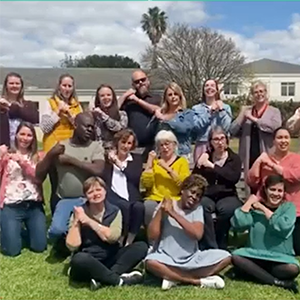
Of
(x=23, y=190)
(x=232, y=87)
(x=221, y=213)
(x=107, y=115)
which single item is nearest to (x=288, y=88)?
(x=232, y=87)

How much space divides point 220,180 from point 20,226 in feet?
7.95

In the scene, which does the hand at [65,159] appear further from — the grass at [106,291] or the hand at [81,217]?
the grass at [106,291]

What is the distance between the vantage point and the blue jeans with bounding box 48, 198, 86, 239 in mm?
5980

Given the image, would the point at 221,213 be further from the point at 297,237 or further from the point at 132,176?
the point at 132,176

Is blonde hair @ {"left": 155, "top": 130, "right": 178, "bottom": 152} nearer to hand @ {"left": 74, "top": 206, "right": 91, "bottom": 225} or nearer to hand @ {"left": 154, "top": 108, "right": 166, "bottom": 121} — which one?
hand @ {"left": 154, "top": 108, "right": 166, "bottom": 121}

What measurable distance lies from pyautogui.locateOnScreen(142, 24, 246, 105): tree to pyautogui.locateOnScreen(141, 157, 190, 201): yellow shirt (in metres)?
36.5

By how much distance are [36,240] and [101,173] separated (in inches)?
45.6

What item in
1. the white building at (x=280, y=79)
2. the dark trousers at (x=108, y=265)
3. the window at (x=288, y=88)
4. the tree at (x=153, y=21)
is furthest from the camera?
the tree at (x=153, y=21)

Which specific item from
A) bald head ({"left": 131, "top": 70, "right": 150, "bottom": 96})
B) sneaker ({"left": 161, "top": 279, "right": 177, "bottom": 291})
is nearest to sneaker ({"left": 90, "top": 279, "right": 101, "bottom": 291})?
sneaker ({"left": 161, "top": 279, "right": 177, "bottom": 291})

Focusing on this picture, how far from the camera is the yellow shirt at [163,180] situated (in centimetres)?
611

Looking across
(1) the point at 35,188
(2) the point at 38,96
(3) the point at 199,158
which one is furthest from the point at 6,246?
(2) the point at 38,96

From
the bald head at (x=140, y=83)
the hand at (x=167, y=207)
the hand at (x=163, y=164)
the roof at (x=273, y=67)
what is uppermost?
the roof at (x=273, y=67)

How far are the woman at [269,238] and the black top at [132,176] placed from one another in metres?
1.27

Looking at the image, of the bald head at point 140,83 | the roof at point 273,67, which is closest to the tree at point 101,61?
the roof at point 273,67
